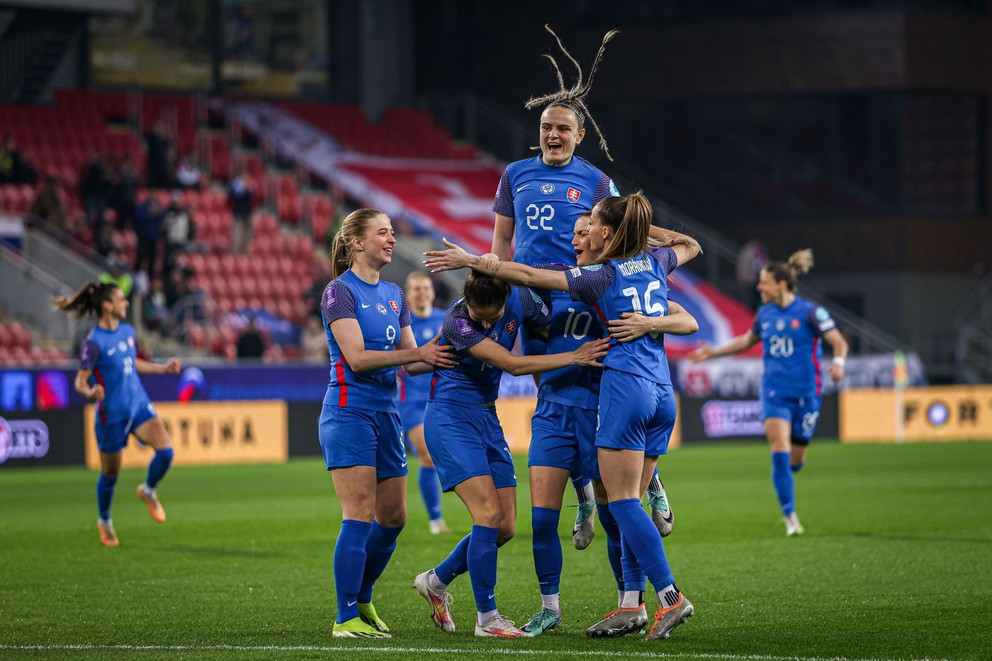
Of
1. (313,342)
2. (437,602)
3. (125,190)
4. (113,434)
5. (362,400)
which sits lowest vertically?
(437,602)

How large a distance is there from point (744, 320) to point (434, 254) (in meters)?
25.2

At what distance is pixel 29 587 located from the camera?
10406mm

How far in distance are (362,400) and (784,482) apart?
641 cm

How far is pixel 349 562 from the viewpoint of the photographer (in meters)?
7.95

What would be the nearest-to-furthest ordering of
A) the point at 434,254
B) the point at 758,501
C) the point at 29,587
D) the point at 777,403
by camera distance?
the point at 434,254, the point at 29,587, the point at 777,403, the point at 758,501

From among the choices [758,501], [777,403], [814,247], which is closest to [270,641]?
[777,403]

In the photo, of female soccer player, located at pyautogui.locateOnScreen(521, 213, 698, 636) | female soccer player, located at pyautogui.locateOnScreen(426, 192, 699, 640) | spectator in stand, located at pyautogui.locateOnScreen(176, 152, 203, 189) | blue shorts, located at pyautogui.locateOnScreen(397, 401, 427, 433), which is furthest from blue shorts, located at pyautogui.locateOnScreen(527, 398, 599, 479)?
spectator in stand, located at pyautogui.locateOnScreen(176, 152, 203, 189)

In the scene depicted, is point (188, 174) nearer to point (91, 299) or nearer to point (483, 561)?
point (91, 299)

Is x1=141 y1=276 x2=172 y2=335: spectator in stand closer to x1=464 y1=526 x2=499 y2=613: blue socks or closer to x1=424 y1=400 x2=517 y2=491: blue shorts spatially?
x1=424 y1=400 x2=517 y2=491: blue shorts

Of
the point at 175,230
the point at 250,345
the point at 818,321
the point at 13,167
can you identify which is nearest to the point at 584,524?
the point at 818,321

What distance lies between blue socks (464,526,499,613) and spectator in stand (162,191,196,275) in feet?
67.2

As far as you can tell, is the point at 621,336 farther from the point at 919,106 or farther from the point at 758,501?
the point at 919,106

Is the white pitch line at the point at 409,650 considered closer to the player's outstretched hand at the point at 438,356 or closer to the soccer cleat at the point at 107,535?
the player's outstretched hand at the point at 438,356

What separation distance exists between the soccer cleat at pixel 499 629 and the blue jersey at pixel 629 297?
1.47m
